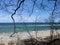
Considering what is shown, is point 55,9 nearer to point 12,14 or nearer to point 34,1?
point 34,1

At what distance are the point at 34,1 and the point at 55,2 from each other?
852 mm

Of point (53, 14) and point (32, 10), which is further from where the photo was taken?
point (53, 14)

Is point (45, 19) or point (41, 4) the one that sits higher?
point (41, 4)

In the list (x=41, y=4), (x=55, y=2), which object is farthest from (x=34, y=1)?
(x=55, y=2)

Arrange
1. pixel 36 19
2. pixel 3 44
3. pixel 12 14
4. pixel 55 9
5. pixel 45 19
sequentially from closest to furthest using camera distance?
pixel 12 14 → pixel 55 9 → pixel 36 19 → pixel 45 19 → pixel 3 44

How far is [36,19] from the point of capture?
30.3 ft

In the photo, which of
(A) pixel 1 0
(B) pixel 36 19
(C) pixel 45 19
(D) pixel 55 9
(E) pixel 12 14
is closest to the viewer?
(A) pixel 1 0

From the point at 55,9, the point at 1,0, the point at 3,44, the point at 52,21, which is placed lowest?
the point at 3,44

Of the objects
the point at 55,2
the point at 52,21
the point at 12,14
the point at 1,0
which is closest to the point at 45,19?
the point at 52,21

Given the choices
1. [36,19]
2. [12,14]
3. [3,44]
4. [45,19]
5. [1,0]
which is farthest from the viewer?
[3,44]

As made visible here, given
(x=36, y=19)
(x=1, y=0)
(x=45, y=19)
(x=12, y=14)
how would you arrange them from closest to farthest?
(x=1, y=0), (x=12, y=14), (x=36, y=19), (x=45, y=19)

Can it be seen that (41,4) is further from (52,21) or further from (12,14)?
(52,21)

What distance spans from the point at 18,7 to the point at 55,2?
1.48 m

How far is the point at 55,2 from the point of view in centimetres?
804
